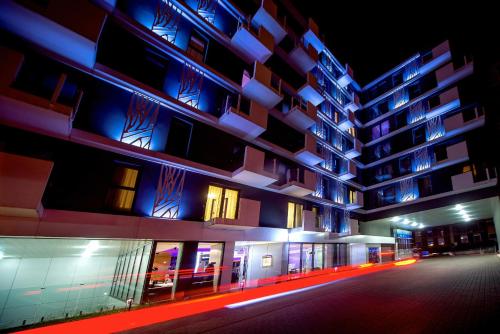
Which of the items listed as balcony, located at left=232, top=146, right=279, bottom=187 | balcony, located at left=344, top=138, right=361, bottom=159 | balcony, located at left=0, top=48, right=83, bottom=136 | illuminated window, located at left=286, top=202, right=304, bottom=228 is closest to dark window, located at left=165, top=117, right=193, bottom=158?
balcony, located at left=232, top=146, right=279, bottom=187

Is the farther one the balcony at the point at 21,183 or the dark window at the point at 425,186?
the dark window at the point at 425,186

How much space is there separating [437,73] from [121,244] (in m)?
30.9

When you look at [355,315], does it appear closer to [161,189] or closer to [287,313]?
[287,313]

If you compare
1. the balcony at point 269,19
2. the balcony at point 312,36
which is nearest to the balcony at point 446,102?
the balcony at point 312,36

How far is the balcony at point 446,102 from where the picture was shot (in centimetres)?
2020

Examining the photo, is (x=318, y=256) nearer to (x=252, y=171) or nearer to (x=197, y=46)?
(x=252, y=171)

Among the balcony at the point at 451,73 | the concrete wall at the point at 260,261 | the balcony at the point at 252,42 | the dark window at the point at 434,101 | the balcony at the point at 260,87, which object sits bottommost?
the concrete wall at the point at 260,261

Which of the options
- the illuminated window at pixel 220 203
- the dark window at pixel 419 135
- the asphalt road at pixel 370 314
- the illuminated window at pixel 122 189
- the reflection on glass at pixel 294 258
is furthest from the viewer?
the dark window at pixel 419 135

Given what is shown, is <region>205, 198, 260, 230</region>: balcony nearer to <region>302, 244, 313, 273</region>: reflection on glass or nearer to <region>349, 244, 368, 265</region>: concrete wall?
<region>302, 244, 313, 273</region>: reflection on glass

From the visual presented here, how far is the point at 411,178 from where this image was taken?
2248cm

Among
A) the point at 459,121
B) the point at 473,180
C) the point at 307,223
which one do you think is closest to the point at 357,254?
the point at 307,223

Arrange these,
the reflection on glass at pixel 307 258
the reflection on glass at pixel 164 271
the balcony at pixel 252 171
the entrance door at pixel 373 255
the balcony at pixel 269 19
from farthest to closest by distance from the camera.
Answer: the entrance door at pixel 373 255 → the reflection on glass at pixel 307 258 → the balcony at pixel 269 19 → the balcony at pixel 252 171 → the reflection on glass at pixel 164 271

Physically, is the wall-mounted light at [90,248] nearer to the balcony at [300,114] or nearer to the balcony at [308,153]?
the balcony at [308,153]

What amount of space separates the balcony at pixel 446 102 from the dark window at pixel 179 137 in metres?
23.2
